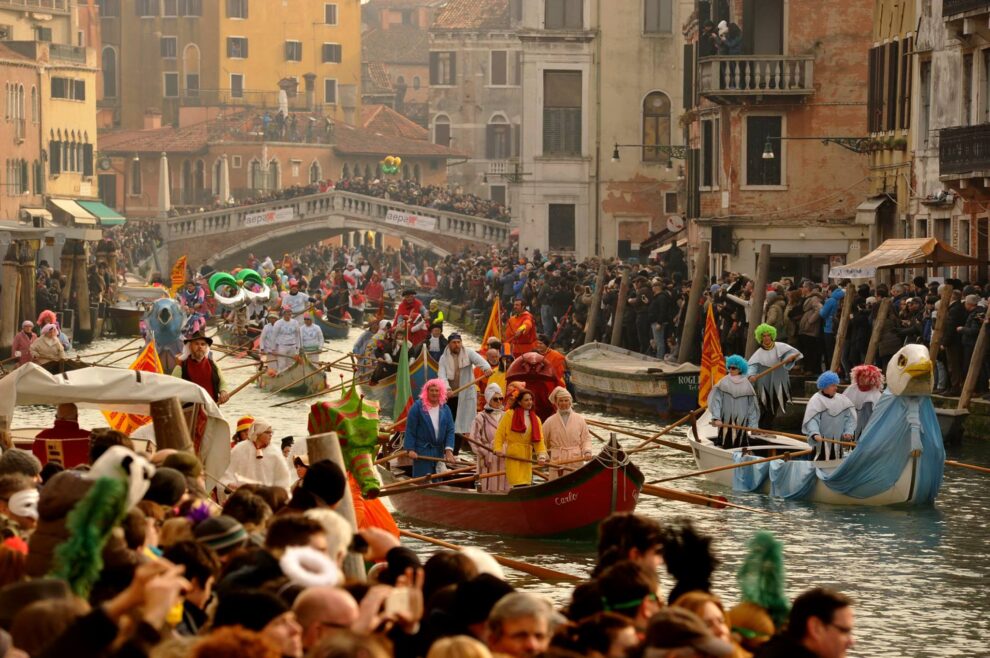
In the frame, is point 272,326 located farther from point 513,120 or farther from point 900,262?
point 513,120

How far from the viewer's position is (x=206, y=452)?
15195mm

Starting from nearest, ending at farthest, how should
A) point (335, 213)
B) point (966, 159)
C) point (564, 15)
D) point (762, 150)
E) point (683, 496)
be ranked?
point (683, 496), point (966, 159), point (762, 150), point (564, 15), point (335, 213)

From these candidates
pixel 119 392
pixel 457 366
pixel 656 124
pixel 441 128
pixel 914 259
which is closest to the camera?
pixel 119 392

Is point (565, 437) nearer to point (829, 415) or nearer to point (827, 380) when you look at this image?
point (827, 380)

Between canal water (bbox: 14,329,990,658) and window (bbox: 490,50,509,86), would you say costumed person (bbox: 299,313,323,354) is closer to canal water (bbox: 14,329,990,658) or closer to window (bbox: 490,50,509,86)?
canal water (bbox: 14,329,990,658)

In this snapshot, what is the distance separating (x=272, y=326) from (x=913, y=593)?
59.2 feet

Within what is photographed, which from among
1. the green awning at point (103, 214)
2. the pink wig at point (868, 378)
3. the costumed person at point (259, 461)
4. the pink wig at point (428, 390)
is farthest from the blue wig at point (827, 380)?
the green awning at point (103, 214)

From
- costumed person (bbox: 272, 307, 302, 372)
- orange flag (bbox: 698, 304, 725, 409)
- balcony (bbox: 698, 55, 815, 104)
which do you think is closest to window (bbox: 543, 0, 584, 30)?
balcony (bbox: 698, 55, 815, 104)

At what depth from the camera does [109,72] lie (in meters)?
95.8

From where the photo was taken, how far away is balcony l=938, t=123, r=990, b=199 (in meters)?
28.8

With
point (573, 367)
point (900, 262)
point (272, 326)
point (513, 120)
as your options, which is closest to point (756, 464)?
point (900, 262)

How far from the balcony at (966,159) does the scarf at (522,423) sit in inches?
498

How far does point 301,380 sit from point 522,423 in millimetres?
15329

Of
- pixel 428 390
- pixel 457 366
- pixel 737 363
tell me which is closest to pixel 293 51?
pixel 457 366
